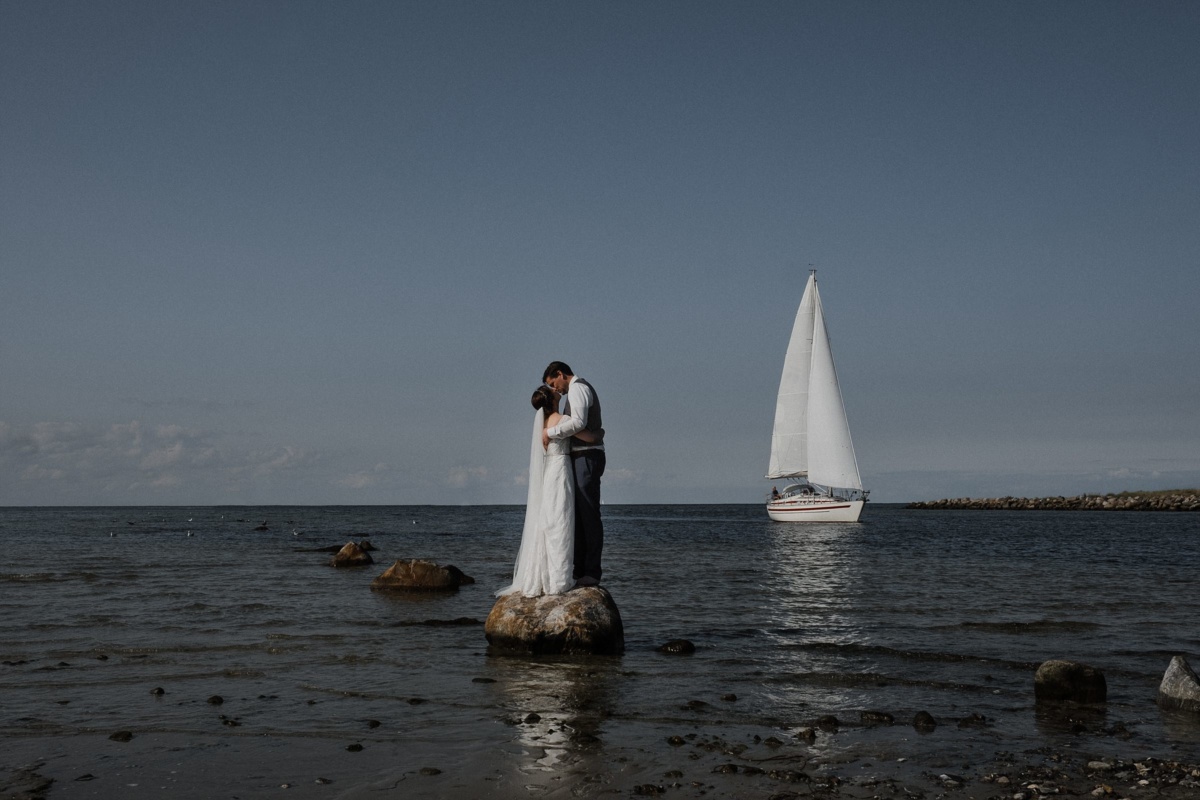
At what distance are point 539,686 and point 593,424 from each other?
138 inches

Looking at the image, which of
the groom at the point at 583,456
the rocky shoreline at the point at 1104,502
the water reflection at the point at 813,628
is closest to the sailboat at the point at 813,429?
the water reflection at the point at 813,628

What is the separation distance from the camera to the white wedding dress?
1199 cm

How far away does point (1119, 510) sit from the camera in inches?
4350

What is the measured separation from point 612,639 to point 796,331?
5265cm

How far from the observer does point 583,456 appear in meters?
12.2

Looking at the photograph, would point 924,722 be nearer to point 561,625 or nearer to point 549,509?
point 561,625

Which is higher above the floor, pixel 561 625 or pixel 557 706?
pixel 561 625

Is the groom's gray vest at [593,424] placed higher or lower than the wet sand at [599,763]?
higher

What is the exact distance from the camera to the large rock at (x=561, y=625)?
1195 cm

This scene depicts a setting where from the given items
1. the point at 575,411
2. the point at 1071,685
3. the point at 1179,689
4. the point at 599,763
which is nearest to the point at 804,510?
the point at 575,411

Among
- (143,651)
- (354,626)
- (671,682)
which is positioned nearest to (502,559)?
(354,626)

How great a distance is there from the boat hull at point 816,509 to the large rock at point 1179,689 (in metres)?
54.1

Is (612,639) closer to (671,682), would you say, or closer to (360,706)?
(671,682)

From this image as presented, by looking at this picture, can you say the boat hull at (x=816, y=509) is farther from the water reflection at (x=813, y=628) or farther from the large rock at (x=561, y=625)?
the large rock at (x=561, y=625)
